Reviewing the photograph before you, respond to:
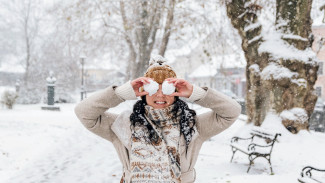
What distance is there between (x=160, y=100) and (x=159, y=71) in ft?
0.75

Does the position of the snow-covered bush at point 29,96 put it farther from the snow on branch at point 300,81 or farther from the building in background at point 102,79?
the snow on branch at point 300,81

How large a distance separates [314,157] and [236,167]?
6.18ft

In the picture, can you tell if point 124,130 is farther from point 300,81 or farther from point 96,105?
point 300,81

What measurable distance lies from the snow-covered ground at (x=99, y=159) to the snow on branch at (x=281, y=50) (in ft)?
5.57

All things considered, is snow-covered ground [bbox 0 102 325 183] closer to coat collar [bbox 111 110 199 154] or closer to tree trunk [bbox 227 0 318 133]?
tree trunk [bbox 227 0 318 133]

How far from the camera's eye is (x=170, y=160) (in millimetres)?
2217

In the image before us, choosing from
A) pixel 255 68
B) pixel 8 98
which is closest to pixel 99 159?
pixel 255 68

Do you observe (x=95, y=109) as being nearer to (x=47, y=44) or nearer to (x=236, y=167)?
(x=236, y=167)

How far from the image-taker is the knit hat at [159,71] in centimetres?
232

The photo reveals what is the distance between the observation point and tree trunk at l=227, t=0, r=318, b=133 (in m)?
7.93

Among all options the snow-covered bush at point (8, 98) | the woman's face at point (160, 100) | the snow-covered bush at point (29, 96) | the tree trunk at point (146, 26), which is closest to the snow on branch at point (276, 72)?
the tree trunk at point (146, 26)

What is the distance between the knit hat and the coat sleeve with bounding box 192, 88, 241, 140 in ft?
1.05

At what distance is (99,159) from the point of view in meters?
7.62

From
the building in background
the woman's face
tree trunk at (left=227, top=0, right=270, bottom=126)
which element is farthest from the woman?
the building in background
